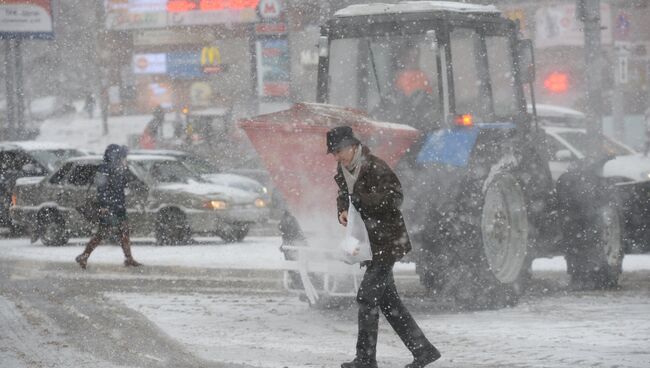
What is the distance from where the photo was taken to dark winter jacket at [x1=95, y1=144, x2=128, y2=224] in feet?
55.5

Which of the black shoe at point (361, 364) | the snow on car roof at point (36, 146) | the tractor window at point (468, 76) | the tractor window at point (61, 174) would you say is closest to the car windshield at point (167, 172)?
the tractor window at point (61, 174)

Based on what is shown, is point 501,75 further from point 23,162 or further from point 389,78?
point 23,162

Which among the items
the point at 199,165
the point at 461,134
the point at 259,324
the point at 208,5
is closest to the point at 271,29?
the point at 208,5

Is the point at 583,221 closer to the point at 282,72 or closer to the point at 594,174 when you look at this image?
the point at 594,174

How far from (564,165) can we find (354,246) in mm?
10552

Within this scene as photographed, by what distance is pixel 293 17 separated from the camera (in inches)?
2093

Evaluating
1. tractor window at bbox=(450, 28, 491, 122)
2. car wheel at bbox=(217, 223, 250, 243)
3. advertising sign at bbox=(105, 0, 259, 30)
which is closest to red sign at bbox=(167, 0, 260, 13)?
advertising sign at bbox=(105, 0, 259, 30)

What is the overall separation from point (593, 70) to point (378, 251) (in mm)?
11331

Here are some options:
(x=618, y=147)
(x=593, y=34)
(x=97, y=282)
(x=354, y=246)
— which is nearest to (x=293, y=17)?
(x=618, y=147)

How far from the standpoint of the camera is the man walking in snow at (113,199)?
1688 centimetres

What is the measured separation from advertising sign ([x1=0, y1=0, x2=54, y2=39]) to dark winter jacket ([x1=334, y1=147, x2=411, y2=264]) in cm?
3016

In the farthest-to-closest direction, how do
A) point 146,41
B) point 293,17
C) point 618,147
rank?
point 146,41 → point 293,17 → point 618,147

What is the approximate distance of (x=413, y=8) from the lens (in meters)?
11.6

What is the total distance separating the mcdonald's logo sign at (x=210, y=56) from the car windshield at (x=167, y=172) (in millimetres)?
34846
